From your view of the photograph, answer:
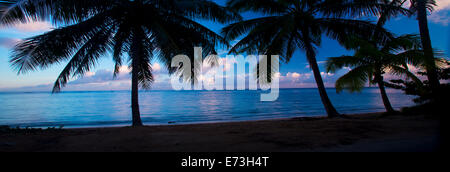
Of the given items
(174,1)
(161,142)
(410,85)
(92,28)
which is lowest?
(161,142)

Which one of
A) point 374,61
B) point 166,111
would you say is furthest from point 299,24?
point 166,111

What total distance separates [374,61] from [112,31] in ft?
33.4

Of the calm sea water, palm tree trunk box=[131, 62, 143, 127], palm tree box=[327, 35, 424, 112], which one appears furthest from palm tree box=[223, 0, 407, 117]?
the calm sea water

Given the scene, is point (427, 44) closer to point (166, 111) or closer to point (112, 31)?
point (112, 31)

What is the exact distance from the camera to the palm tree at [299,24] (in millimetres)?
9109

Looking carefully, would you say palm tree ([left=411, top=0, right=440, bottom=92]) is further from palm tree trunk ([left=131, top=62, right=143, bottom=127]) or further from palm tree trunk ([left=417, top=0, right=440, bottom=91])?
palm tree trunk ([left=131, top=62, right=143, bottom=127])

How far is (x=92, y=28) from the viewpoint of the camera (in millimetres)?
7340

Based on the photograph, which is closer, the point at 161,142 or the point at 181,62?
the point at 161,142

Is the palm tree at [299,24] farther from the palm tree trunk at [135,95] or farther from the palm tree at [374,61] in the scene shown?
the palm tree trunk at [135,95]

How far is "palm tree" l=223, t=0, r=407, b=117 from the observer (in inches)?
359
